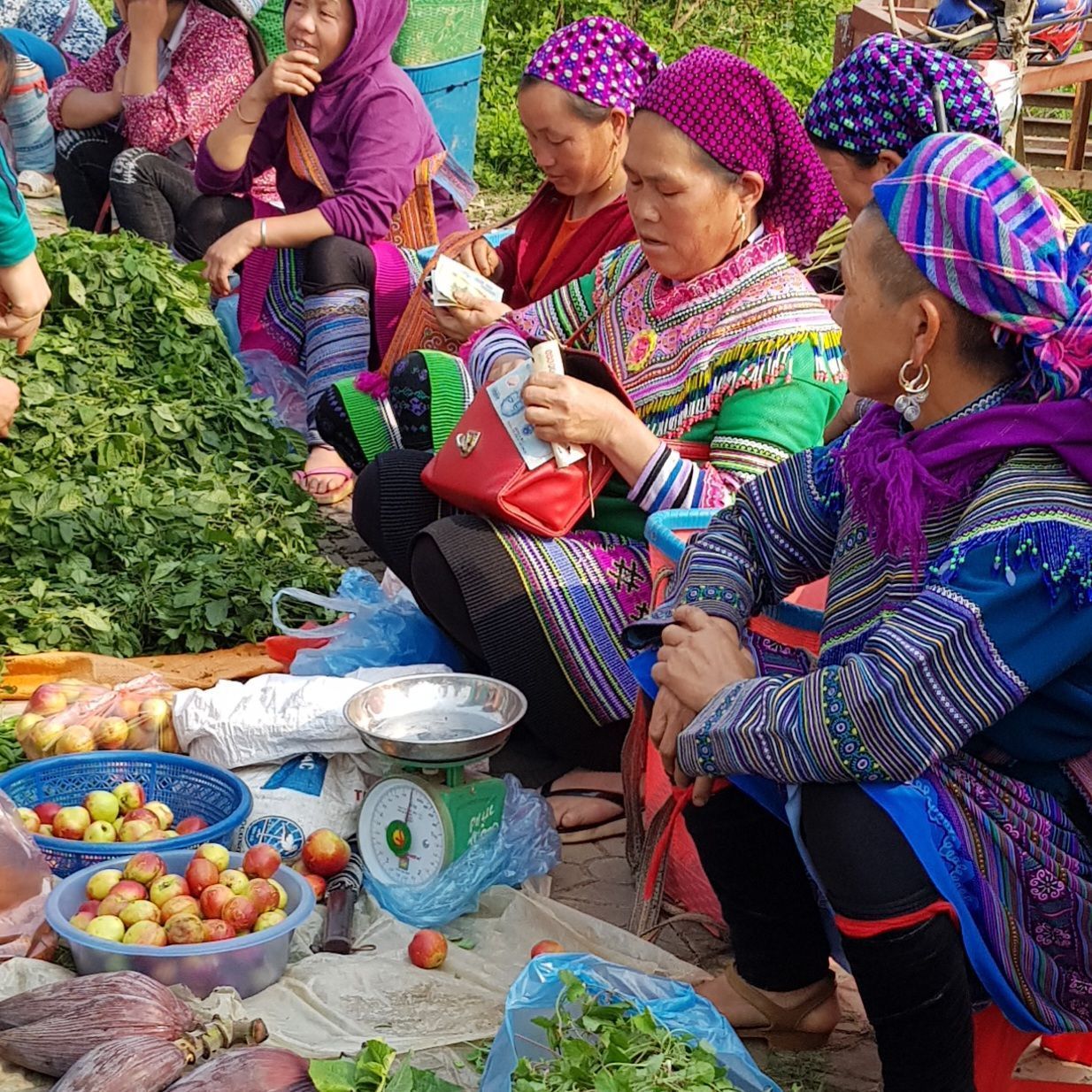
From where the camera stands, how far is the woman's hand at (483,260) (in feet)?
13.2

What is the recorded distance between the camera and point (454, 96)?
724 centimetres

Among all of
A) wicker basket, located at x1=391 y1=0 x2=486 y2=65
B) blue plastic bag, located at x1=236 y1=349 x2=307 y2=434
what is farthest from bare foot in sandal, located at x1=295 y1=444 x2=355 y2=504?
wicker basket, located at x1=391 y1=0 x2=486 y2=65

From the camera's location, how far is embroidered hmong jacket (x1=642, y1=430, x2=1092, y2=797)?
Result: 1888mm

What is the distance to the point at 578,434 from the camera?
10.1ft

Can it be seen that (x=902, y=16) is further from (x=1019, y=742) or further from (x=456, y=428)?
(x=1019, y=742)

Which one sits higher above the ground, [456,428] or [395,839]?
[456,428]

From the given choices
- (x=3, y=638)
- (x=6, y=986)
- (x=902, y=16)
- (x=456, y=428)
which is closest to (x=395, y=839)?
(x=6, y=986)

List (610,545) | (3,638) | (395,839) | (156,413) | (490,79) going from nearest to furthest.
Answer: (395,839) → (610,545) → (3,638) → (156,413) → (490,79)

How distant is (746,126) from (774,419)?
1.96ft

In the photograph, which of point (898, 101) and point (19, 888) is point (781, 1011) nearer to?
point (19, 888)

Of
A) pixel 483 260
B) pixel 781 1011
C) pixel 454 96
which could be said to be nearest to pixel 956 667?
pixel 781 1011

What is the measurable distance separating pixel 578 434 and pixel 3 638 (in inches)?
63.9

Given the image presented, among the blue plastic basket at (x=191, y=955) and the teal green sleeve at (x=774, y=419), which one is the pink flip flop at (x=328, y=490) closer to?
the teal green sleeve at (x=774, y=419)

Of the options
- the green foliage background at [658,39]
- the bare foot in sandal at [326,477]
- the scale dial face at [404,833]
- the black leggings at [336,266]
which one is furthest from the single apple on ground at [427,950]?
the green foliage background at [658,39]
